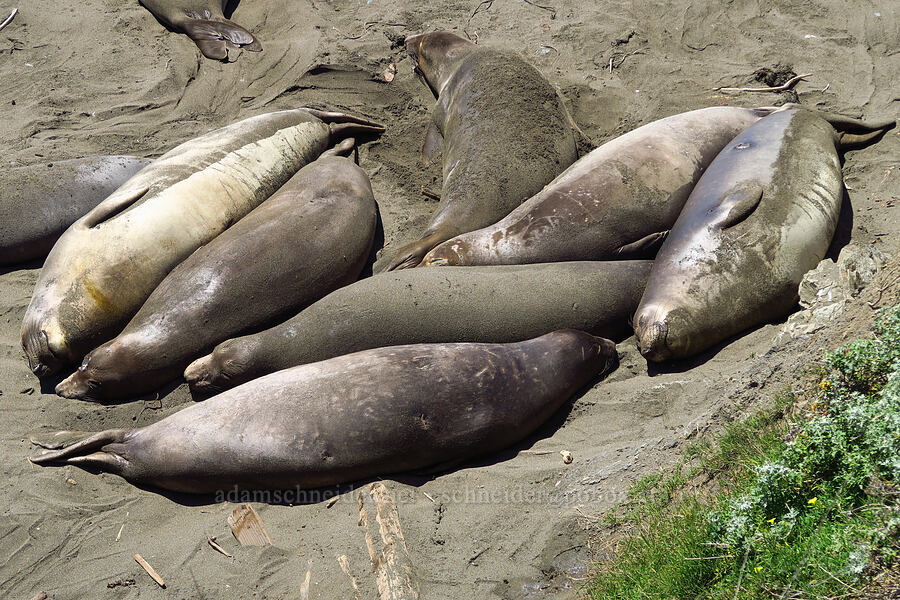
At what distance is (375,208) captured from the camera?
5996 mm

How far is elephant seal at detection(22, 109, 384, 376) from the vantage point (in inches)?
197

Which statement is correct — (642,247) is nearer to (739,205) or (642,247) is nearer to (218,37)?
(739,205)

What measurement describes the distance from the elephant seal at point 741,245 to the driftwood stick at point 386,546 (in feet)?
6.36

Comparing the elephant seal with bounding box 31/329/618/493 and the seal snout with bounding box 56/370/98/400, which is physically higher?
the elephant seal with bounding box 31/329/618/493

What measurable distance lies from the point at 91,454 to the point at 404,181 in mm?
3531

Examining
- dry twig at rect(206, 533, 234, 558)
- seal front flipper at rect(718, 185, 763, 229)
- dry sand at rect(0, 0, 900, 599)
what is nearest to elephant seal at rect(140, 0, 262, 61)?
dry sand at rect(0, 0, 900, 599)

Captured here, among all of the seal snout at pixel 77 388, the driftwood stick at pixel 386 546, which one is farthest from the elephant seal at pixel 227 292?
the driftwood stick at pixel 386 546

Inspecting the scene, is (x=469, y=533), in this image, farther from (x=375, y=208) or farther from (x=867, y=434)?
(x=375, y=208)

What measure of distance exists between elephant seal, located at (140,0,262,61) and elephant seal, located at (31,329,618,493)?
5.24 metres

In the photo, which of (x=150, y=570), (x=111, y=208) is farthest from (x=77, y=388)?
(x=150, y=570)

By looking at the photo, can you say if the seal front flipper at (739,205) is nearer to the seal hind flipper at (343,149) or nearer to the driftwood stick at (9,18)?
the seal hind flipper at (343,149)

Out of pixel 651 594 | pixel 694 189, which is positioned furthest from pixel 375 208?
pixel 651 594

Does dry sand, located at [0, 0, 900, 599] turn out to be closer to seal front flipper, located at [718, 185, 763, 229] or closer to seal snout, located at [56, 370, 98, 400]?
seal snout, located at [56, 370, 98, 400]

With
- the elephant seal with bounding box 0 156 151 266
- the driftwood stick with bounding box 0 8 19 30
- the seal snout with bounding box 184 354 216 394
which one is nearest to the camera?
the seal snout with bounding box 184 354 216 394
